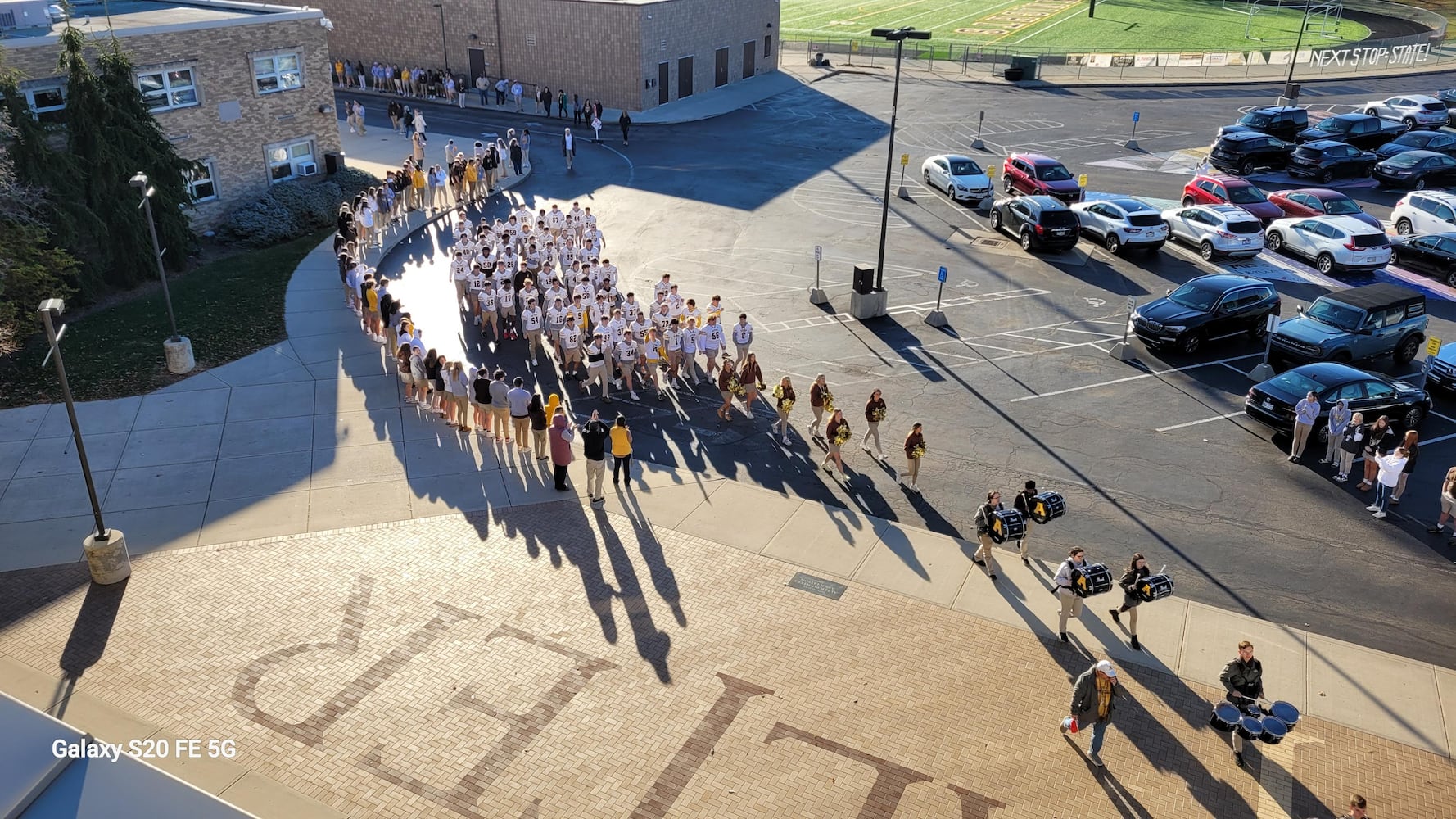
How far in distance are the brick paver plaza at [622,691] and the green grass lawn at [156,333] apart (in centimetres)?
685

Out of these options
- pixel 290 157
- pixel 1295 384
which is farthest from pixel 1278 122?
pixel 290 157

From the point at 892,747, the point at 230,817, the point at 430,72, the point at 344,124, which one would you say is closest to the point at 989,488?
the point at 892,747

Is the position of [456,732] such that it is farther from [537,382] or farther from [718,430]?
[537,382]

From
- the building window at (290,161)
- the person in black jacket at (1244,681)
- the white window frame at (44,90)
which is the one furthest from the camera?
the building window at (290,161)

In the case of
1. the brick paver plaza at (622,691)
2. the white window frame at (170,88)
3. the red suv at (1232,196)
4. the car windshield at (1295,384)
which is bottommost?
the brick paver plaza at (622,691)

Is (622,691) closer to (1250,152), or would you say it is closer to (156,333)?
(156,333)

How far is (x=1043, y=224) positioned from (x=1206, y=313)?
22.9 ft

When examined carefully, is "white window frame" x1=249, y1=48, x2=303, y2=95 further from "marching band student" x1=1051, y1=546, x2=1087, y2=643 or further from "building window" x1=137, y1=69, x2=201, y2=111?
"marching band student" x1=1051, y1=546, x2=1087, y2=643

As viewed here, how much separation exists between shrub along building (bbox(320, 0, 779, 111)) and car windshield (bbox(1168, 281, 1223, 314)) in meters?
29.7

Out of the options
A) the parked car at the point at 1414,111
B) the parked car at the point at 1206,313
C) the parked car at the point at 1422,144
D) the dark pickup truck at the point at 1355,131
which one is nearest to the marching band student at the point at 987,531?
the parked car at the point at 1206,313

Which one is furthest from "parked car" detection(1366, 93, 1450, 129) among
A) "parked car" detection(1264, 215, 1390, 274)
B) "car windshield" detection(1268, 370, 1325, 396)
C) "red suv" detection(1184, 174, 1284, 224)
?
"car windshield" detection(1268, 370, 1325, 396)

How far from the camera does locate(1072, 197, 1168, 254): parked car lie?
1147 inches

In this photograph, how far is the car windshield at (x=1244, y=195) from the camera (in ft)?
105

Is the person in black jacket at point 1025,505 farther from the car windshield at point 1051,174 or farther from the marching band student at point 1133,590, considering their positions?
the car windshield at point 1051,174
